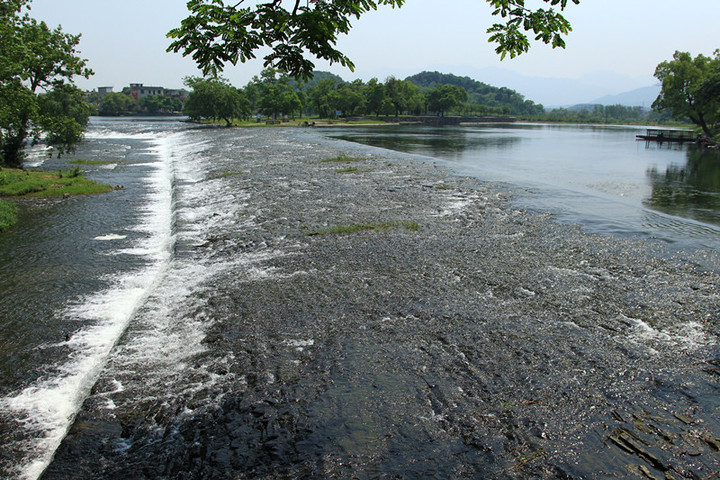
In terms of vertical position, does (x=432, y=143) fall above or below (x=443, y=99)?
below

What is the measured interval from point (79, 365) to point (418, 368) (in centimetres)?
492

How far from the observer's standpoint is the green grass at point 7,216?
576 inches

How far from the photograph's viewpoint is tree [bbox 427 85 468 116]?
→ 477 feet

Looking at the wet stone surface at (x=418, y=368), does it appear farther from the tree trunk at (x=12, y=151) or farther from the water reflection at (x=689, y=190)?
the tree trunk at (x=12, y=151)

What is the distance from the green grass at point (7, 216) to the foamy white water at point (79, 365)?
5.20 m

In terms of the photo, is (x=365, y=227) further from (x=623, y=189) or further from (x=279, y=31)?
(x=623, y=189)

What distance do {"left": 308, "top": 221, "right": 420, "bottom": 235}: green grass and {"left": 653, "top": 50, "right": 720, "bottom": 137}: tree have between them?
60384 mm

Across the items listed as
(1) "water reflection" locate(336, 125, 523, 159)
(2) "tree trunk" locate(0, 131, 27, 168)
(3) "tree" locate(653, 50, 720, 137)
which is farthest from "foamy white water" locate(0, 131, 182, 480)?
(3) "tree" locate(653, 50, 720, 137)

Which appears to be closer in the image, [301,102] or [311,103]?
[301,102]

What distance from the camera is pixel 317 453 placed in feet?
16.3

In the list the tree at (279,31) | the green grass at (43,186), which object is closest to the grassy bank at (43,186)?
the green grass at (43,186)

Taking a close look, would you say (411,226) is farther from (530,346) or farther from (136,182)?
(136,182)

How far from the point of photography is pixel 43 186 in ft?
69.6

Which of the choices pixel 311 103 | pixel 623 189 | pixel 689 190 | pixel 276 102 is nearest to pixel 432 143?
pixel 623 189
